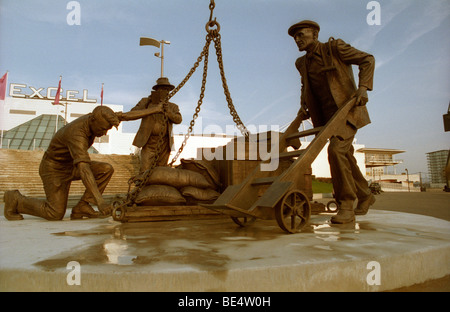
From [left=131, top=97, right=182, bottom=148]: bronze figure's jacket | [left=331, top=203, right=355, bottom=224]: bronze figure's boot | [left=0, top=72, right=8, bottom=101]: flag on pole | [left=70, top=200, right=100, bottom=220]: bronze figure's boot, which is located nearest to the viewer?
[left=331, top=203, right=355, bottom=224]: bronze figure's boot

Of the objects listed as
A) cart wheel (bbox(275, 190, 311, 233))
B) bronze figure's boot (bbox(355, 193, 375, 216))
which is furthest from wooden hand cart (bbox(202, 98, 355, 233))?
bronze figure's boot (bbox(355, 193, 375, 216))

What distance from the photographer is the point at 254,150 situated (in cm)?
448

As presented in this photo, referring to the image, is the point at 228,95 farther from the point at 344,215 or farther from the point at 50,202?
the point at 50,202

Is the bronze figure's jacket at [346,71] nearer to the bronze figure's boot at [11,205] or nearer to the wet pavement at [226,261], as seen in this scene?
the wet pavement at [226,261]

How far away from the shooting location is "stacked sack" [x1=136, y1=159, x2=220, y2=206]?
3912mm

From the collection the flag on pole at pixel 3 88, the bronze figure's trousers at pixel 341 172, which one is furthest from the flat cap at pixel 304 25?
the flag on pole at pixel 3 88

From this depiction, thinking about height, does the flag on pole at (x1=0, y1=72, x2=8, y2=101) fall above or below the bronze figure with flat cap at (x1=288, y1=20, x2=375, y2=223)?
above

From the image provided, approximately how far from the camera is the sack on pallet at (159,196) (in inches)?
152

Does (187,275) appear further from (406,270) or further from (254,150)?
(254,150)

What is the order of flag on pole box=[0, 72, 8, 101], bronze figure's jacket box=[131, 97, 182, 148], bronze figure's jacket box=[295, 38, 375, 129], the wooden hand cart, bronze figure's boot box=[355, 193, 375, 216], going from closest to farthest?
the wooden hand cart, bronze figure's jacket box=[295, 38, 375, 129], bronze figure's boot box=[355, 193, 375, 216], bronze figure's jacket box=[131, 97, 182, 148], flag on pole box=[0, 72, 8, 101]

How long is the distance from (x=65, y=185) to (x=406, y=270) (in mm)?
3924

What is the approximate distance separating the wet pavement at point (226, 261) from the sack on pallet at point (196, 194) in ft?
5.34

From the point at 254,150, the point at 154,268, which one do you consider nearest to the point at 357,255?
the point at 154,268

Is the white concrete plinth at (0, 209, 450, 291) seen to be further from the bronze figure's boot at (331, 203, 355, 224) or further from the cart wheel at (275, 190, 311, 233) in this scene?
the bronze figure's boot at (331, 203, 355, 224)
